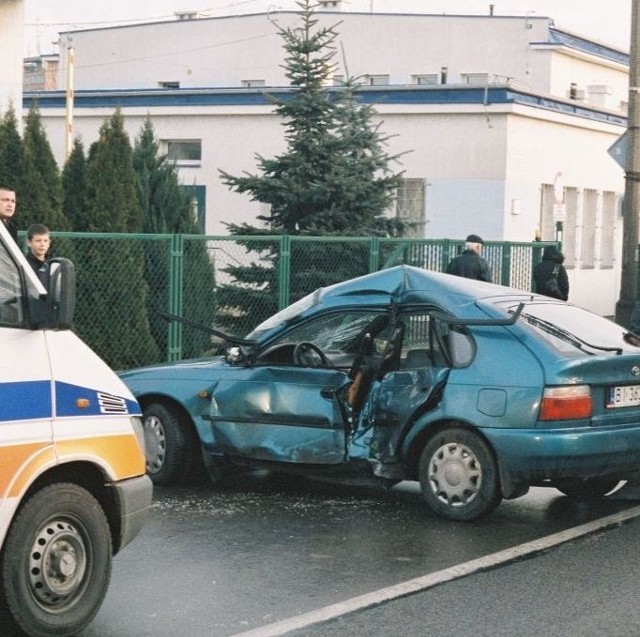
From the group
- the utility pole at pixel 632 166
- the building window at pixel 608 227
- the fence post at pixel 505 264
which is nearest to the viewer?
the utility pole at pixel 632 166

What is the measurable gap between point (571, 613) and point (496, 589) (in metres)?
0.60

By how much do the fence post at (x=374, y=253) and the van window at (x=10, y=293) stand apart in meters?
12.6

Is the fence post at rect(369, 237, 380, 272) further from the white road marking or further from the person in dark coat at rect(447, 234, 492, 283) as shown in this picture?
the white road marking

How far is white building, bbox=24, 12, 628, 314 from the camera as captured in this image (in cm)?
3200

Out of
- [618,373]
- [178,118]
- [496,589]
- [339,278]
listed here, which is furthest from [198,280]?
[178,118]

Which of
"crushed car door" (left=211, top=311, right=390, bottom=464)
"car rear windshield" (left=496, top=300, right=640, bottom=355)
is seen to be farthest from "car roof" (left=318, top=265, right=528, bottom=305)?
"car rear windshield" (left=496, top=300, right=640, bottom=355)

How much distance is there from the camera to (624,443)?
9.52 m

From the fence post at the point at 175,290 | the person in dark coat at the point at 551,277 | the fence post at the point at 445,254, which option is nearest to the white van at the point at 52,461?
the fence post at the point at 175,290

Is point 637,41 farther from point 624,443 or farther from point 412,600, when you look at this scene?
point 412,600

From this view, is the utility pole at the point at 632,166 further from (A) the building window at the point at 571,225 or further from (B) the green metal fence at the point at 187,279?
(A) the building window at the point at 571,225

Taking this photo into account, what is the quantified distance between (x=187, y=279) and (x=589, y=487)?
313 inches

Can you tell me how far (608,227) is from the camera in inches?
1528

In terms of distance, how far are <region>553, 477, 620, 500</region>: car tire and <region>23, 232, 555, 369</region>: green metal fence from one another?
6.27 meters

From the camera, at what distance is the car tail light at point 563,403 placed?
923cm
